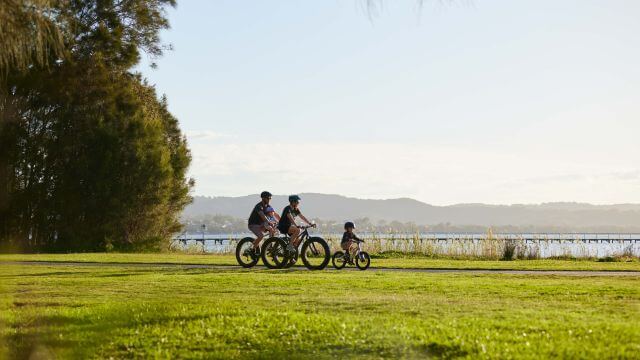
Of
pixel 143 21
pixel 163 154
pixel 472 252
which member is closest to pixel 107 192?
pixel 163 154

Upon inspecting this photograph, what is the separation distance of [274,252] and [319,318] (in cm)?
1009

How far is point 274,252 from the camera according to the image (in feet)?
71.2

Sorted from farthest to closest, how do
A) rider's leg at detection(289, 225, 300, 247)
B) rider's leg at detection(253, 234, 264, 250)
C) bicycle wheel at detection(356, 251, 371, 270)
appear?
bicycle wheel at detection(356, 251, 371, 270)
rider's leg at detection(253, 234, 264, 250)
rider's leg at detection(289, 225, 300, 247)

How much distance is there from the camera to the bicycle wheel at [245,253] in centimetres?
2236

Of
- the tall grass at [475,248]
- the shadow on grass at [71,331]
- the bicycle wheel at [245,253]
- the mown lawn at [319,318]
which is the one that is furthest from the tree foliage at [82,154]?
the shadow on grass at [71,331]

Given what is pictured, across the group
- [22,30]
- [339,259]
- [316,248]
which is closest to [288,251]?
[316,248]

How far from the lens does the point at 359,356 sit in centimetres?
948

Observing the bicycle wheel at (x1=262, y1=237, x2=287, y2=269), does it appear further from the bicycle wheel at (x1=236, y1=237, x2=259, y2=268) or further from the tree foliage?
the tree foliage

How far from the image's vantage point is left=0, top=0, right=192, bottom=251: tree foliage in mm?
38281

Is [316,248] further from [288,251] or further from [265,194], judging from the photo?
[265,194]

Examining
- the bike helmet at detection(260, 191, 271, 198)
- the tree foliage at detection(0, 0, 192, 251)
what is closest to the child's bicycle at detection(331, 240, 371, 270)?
the bike helmet at detection(260, 191, 271, 198)

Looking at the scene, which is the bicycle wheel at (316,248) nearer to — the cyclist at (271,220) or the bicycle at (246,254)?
the cyclist at (271,220)

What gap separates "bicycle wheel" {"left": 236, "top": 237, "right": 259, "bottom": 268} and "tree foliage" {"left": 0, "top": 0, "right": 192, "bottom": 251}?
17.2m

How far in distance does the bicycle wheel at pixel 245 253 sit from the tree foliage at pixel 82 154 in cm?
1719
